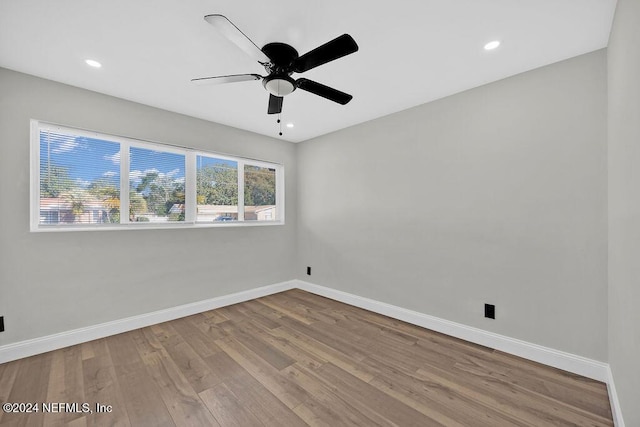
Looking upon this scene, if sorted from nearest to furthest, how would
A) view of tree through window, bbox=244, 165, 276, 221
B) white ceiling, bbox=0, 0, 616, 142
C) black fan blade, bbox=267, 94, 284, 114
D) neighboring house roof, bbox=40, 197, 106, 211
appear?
white ceiling, bbox=0, 0, 616, 142
black fan blade, bbox=267, 94, 284, 114
neighboring house roof, bbox=40, 197, 106, 211
view of tree through window, bbox=244, 165, 276, 221

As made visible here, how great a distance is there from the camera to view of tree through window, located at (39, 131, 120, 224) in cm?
233

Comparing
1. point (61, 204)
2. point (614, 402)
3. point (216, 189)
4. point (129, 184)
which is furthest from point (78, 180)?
point (614, 402)

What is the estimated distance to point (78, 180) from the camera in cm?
247

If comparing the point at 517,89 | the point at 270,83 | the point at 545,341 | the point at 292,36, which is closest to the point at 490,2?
the point at 517,89

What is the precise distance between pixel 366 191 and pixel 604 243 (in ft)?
7.16

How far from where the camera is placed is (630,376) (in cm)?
127

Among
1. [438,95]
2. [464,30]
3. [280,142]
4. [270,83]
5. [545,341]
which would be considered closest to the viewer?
[464,30]

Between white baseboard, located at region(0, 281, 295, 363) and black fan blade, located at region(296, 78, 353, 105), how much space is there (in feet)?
9.26

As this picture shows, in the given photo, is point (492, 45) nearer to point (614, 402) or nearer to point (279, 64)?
Result: point (279, 64)

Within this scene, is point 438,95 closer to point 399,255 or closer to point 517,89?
point 517,89

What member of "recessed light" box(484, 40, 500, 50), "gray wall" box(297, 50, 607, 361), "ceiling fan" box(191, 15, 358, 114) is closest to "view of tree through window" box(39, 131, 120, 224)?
"ceiling fan" box(191, 15, 358, 114)

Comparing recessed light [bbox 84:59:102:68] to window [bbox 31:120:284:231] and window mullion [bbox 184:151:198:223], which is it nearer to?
window [bbox 31:120:284:231]

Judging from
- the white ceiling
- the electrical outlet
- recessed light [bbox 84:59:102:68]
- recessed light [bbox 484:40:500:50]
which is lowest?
the electrical outlet

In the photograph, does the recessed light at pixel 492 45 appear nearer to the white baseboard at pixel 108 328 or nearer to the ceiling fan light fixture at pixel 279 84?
the ceiling fan light fixture at pixel 279 84
